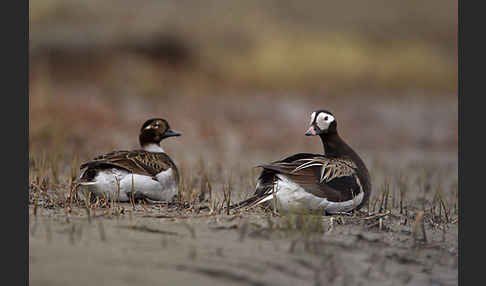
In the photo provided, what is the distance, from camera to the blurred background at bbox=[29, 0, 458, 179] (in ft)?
53.7

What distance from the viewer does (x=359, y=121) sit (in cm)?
1759

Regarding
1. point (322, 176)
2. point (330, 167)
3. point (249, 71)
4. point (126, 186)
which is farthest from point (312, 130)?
point (249, 71)

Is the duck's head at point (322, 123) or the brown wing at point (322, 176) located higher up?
the duck's head at point (322, 123)

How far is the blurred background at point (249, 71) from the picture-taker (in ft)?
53.7

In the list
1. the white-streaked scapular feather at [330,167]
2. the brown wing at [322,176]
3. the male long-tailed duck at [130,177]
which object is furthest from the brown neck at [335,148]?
the male long-tailed duck at [130,177]

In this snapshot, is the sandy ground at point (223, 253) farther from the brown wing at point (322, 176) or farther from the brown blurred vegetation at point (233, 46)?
the brown blurred vegetation at point (233, 46)

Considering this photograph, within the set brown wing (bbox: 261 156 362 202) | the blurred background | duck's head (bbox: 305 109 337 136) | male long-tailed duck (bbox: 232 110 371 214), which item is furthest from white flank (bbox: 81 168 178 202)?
the blurred background

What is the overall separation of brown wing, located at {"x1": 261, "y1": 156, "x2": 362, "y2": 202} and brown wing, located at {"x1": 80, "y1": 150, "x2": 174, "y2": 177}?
1.44 meters

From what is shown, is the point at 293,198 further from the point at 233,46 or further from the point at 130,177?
the point at 233,46

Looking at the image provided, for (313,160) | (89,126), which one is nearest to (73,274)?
(313,160)

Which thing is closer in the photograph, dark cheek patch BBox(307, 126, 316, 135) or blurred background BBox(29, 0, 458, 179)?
dark cheek patch BBox(307, 126, 316, 135)

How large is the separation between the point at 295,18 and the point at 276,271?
17.0 m

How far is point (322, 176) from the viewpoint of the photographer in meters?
5.99

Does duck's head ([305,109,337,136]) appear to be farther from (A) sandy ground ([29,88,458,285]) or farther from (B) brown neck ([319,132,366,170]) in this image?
(A) sandy ground ([29,88,458,285])
